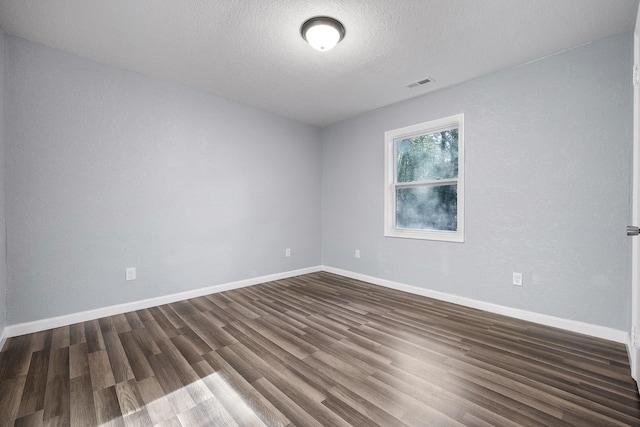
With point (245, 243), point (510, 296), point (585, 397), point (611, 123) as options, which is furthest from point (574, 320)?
point (245, 243)

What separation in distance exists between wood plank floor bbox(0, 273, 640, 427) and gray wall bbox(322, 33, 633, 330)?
0.41 metres

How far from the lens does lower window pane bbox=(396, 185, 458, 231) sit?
343cm

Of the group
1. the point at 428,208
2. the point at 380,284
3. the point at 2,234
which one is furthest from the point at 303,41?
the point at 380,284

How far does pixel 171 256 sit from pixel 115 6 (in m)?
2.36

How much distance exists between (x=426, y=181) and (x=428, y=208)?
13.7 inches

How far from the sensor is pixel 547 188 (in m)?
2.64

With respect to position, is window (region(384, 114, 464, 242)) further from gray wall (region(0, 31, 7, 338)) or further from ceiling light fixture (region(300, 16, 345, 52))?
gray wall (region(0, 31, 7, 338))

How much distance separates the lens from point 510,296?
2.87m

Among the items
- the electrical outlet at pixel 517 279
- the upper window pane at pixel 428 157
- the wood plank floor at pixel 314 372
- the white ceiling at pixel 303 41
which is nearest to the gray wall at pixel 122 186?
the white ceiling at pixel 303 41

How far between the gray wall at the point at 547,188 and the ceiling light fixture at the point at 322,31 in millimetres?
1741

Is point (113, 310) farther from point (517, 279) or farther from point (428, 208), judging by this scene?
point (517, 279)

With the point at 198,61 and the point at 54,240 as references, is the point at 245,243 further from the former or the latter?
the point at 198,61

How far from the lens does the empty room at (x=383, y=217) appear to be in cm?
171

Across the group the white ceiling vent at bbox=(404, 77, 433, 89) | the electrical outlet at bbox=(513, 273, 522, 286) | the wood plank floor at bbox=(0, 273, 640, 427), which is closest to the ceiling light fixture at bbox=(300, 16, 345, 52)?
the white ceiling vent at bbox=(404, 77, 433, 89)
